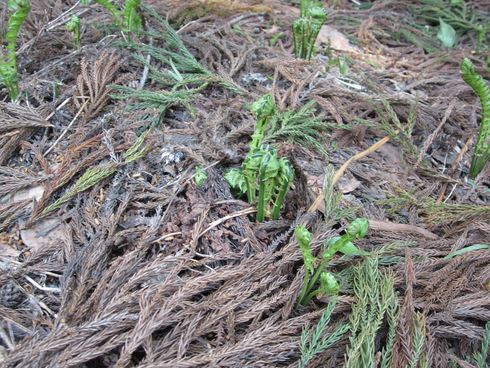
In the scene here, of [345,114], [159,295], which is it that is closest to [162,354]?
[159,295]

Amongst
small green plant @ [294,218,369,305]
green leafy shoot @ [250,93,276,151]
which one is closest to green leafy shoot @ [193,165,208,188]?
green leafy shoot @ [250,93,276,151]

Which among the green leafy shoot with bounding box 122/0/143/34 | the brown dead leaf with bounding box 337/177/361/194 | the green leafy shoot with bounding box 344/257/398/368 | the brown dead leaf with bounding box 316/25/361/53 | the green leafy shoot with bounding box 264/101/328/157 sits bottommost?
the brown dead leaf with bounding box 337/177/361/194

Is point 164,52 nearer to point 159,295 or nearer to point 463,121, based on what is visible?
point 159,295

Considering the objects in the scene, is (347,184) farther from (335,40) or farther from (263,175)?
(335,40)

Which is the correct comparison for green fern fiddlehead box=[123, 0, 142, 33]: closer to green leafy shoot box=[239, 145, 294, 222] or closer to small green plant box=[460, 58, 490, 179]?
green leafy shoot box=[239, 145, 294, 222]

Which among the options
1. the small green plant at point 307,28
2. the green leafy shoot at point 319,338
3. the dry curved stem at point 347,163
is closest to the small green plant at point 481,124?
the dry curved stem at point 347,163

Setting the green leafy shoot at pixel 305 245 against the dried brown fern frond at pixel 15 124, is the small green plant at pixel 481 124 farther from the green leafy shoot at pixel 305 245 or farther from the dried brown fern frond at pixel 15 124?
the dried brown fern frond at pixel 15 124
